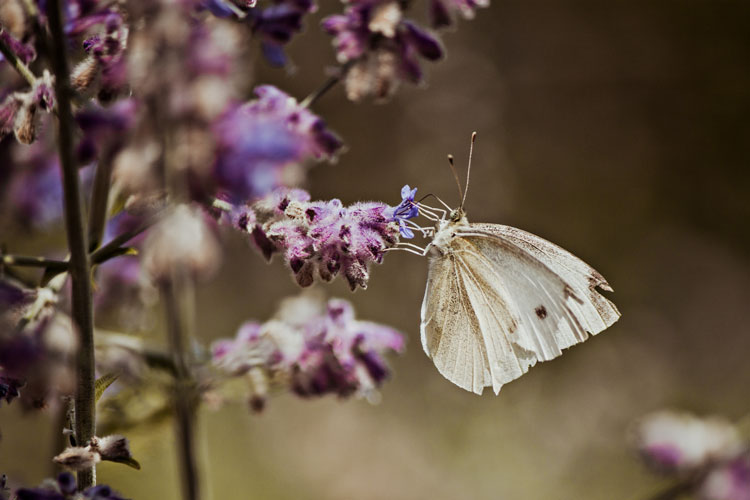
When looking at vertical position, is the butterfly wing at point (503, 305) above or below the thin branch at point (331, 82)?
below

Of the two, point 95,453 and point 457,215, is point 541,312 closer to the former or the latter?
point 457,215

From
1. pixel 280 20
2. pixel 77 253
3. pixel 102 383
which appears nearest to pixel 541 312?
pixel 280 20

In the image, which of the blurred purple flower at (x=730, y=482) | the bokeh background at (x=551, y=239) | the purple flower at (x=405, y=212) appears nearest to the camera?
the purple flower at (x=405, y=212)

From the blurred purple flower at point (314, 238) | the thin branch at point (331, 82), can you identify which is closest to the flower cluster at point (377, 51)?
the thin branch at point (331, 82)

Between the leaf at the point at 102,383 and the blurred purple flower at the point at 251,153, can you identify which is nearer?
the blurred purple flower at the point at 251,153

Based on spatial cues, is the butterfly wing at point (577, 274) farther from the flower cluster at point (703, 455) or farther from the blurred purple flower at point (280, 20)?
the blurred purple flower at point (280, 20)

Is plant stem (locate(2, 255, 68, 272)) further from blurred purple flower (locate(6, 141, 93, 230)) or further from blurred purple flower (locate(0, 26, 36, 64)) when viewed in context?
blurred purple flower (locate(6, 141, 93, 230))
